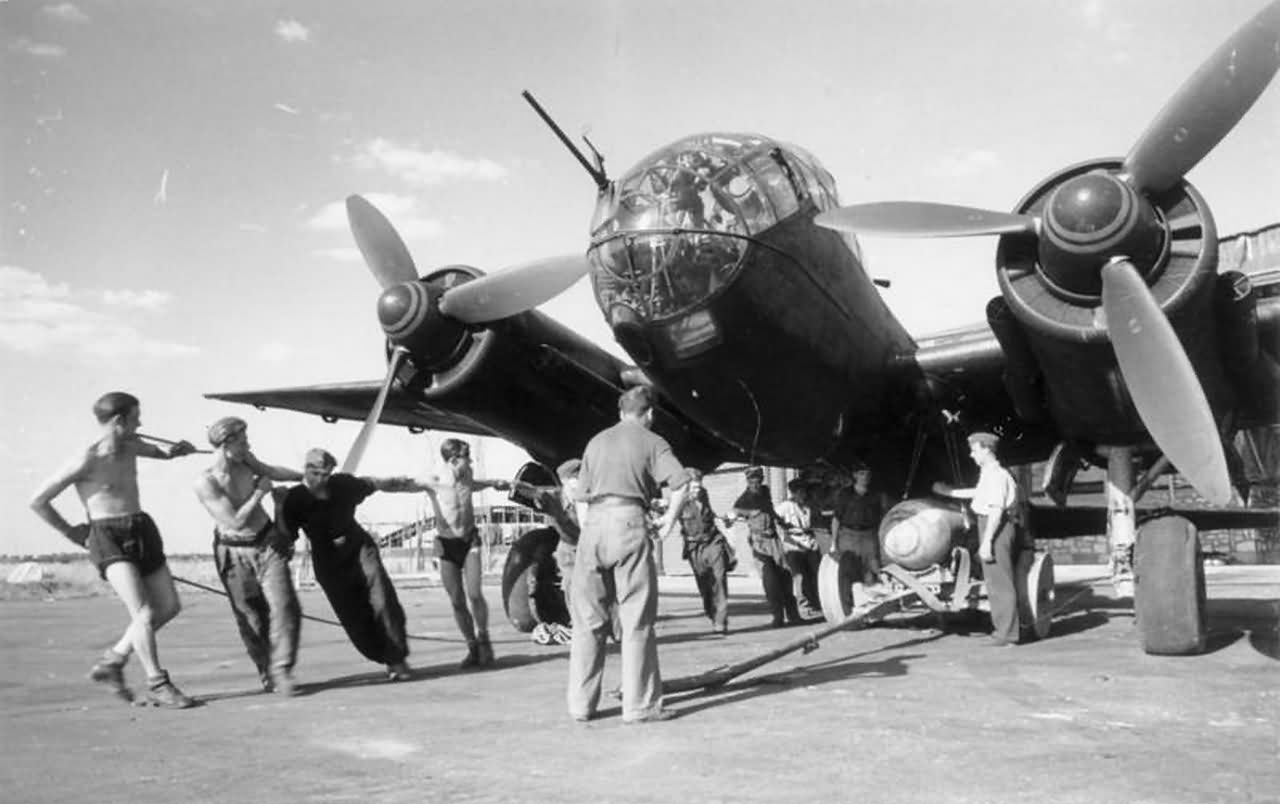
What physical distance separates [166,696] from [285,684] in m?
0.69

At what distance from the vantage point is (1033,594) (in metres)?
Result: 8.02

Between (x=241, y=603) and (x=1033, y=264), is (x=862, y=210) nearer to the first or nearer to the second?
(x=1033, y=264)

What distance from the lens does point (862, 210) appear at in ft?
23.4

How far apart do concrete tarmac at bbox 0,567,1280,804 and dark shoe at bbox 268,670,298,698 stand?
0.30ft

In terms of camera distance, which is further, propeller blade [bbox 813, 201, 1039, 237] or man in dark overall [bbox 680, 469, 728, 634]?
man in dark overall [bbox 680, 469, 728, 634]

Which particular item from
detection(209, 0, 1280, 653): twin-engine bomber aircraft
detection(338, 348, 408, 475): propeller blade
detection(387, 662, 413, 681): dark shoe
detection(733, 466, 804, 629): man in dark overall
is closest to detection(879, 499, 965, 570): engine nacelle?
detection(209, 0, 1280, 653): twin-engine bomber aircraft

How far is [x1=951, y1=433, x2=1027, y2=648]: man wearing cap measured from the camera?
7660mm

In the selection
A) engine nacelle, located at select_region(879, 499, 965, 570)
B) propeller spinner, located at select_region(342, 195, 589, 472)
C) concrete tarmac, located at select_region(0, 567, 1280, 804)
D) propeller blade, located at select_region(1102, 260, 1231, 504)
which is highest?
propeller spinner, located at select_region(342, 195, 589, 472)

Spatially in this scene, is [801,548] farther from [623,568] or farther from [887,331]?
[623,568]

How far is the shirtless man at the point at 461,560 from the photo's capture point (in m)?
7.59

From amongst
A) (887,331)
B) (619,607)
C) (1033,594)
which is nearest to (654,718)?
(619,607)

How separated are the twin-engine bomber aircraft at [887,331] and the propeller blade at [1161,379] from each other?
0.01 meters

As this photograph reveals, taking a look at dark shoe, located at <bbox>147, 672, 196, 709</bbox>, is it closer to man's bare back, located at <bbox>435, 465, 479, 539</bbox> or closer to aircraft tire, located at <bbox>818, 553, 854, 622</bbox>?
man's bare back, located at <bbox>435, 465, 479, 539</bbox>

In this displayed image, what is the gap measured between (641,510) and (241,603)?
120 inches
